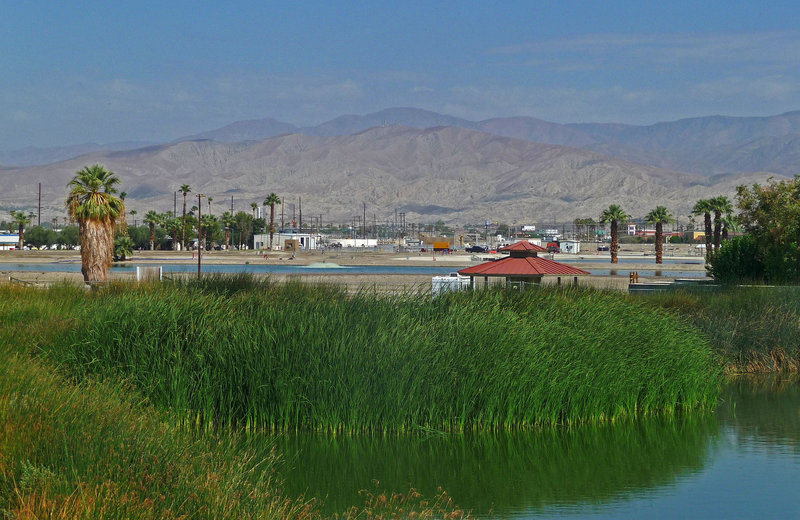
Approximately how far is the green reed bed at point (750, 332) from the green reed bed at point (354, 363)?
694 cm

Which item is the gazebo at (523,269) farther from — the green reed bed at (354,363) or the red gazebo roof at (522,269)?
the green reed bed at (354,363)

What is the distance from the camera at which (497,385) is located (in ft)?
66.7

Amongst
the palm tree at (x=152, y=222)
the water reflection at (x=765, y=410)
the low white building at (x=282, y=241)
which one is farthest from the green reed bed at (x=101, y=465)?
the low white building at (x=282, y=241)

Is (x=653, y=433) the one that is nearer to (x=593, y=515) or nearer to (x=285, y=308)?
(x=593, y=515)

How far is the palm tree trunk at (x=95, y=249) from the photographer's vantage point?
4378cm

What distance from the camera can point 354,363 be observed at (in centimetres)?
1942

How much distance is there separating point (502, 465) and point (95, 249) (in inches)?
1158

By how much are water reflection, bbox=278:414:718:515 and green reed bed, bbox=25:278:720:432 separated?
442 millimetres

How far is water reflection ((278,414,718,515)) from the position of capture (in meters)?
17.1

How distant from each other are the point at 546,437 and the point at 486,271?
1662 centimetres

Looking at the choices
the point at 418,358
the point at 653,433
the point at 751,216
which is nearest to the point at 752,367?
the point at 653,433

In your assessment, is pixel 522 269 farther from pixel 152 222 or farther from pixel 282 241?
A: pixel 282 241

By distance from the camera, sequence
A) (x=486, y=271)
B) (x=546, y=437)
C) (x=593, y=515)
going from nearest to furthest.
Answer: (x=593, y=515) → (x=546, y=437) → (x=486, y=271)

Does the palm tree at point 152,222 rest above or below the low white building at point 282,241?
above
